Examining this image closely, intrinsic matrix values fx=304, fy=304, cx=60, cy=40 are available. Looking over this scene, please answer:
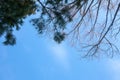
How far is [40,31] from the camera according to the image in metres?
7.50

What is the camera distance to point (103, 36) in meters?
10.3

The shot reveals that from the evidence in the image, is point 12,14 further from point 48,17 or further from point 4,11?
point 48,17

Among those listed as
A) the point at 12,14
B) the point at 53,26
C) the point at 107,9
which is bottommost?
the point at 12,14

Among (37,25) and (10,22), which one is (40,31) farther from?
(10,22)

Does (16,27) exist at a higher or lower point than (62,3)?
lower

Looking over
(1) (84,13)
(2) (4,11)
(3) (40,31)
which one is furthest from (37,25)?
(1) (84,13)

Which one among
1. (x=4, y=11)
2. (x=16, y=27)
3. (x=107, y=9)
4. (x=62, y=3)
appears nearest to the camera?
(x=4, y=11)

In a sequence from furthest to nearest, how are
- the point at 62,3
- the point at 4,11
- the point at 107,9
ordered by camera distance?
the point at 107,9 → the point at 62,3 → the point at 4,11

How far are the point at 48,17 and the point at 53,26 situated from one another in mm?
307

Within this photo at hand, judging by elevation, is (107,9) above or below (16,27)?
above

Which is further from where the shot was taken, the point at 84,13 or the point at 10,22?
the point at 84,13

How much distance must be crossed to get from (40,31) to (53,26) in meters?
0.40

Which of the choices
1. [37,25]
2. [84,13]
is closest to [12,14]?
[37,25]

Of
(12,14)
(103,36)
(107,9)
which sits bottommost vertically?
(12,14)
